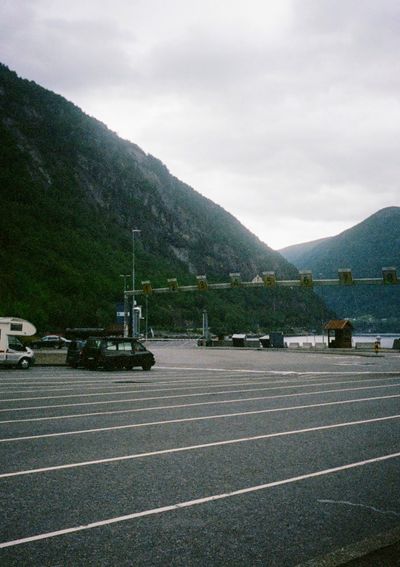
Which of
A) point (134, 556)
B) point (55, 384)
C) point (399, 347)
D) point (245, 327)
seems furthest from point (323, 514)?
point (245, 327)

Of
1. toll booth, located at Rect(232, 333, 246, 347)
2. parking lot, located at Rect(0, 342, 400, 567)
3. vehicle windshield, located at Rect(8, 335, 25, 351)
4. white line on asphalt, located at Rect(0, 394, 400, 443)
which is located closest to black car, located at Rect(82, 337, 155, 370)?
vehicle windshield, located at Rect(8, 335, 25, 351)

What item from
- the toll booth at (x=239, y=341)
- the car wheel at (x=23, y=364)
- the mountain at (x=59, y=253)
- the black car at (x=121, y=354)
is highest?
the mountain at (x=59, y=253)

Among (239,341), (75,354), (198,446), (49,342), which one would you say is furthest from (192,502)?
(239,341)

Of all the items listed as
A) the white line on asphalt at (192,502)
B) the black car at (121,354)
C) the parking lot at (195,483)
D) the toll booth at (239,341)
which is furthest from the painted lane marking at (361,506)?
the toll booth at (239,341)

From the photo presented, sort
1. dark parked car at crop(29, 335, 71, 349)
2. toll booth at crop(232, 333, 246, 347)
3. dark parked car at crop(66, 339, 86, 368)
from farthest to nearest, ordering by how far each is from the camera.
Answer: toll booth at crop(232, 333, 246, 347) → dark parked car at crop(29, 335, 71, 349) → dark parked car at crop(66, 339, 86, 368)

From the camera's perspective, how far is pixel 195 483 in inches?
263

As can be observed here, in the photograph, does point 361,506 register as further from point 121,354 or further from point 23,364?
point 23,364

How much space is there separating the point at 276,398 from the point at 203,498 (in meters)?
9.45

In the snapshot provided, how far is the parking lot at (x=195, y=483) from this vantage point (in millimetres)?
4809

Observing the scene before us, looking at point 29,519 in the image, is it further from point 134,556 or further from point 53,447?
point 53,447

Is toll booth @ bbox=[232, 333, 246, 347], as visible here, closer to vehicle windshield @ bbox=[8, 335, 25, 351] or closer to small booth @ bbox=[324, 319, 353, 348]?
small booth @ bbox=[324, 319, 353, 348]

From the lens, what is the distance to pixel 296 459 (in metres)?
7.92

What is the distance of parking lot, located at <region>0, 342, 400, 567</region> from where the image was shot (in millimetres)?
4809

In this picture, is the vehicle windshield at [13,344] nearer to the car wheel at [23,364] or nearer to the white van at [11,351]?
the white van at [11,351]
